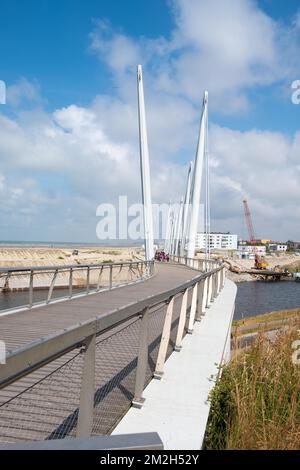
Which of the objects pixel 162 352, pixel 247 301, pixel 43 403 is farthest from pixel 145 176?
pixel 247 301

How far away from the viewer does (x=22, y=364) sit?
2.29 meters

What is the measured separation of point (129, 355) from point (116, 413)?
106cm

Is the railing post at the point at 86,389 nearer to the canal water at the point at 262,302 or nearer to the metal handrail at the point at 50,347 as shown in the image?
the metal handrail at the point at 50,347

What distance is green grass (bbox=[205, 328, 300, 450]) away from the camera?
14.0 feet

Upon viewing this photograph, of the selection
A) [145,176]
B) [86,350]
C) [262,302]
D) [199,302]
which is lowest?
[262,302]

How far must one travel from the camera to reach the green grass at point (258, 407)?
427 cm

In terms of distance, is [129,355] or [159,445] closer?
[159,445]

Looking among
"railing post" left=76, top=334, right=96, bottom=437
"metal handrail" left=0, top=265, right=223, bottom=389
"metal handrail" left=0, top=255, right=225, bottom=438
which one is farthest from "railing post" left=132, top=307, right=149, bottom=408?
"railing post" left=76, top=334, right=96, bottom=437

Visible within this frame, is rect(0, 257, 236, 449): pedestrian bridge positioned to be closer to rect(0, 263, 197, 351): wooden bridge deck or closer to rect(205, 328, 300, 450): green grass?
rect(0, 263, 197, 351): wooden bridge deck

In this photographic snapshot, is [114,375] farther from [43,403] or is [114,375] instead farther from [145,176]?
[145,176]

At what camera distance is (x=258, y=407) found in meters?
5.05

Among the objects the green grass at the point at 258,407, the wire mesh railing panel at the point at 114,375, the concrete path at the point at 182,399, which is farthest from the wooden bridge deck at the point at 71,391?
the green grass at the point at 258,407
